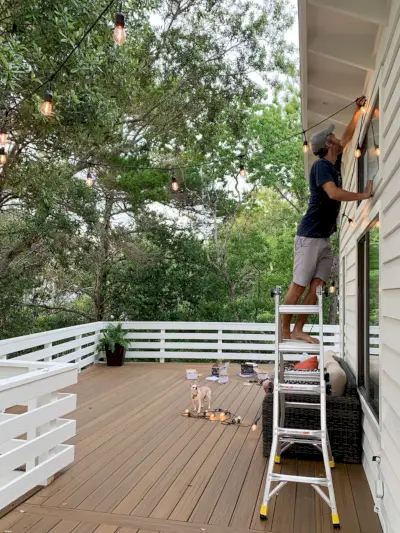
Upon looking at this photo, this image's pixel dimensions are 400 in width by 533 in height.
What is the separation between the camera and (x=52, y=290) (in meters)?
9.95

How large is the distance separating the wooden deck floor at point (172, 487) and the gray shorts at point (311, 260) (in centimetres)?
147

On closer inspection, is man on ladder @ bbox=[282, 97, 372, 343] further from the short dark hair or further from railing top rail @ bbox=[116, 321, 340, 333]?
railing top rail @ bbox=[116, 321, 340, 333]

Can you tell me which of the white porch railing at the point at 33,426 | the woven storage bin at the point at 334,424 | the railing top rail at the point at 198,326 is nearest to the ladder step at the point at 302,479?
the woven storage bin at the point at 334,424

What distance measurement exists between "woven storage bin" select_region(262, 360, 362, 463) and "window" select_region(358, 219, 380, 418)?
207 millimetres

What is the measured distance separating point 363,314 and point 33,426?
9.19 feet

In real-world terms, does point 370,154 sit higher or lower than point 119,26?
lower

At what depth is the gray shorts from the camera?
3.40m

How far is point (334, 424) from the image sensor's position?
3.59 m

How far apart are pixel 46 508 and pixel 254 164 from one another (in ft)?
35.0

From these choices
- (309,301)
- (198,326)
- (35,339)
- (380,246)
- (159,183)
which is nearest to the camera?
(380,246)

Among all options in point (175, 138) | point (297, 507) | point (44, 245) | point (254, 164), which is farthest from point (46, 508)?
point (254, 164)

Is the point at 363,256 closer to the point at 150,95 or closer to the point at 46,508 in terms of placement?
the point at 46,508

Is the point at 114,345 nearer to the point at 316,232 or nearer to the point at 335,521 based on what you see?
the point at 316,232

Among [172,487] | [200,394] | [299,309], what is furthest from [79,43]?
[200,394]
